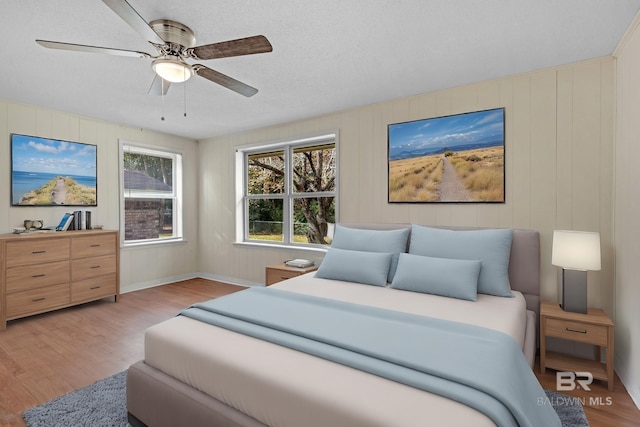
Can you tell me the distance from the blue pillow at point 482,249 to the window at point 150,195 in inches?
162

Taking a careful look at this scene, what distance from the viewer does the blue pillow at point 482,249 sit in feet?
7.93

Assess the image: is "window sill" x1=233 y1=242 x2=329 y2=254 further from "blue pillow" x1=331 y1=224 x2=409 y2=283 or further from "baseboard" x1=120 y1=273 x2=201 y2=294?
"baseboard" x1=120 y1=273 x2=201 y2=294

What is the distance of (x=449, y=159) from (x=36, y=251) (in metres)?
4.49

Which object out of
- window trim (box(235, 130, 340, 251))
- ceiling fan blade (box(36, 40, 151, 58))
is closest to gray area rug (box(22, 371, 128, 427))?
ceiling fan blade (box(36, 40, 151, 58))

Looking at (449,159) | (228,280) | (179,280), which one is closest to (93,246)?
(179,280)

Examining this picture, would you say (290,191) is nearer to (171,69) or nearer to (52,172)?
(171,69)

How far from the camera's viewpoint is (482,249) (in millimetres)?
2525

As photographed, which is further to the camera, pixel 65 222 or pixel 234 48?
pixel 65 222

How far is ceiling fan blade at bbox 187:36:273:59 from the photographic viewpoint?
5.82 ft

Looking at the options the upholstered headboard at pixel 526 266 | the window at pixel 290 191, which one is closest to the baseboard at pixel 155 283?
the window at pixel 290 191

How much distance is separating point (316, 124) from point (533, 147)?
2.44 meters

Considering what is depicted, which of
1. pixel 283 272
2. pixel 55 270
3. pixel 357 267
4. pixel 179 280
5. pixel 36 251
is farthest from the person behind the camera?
pixel 179 280

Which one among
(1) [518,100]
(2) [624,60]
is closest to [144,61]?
(1) [518,100]

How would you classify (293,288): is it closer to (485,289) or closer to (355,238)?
(355,238)
